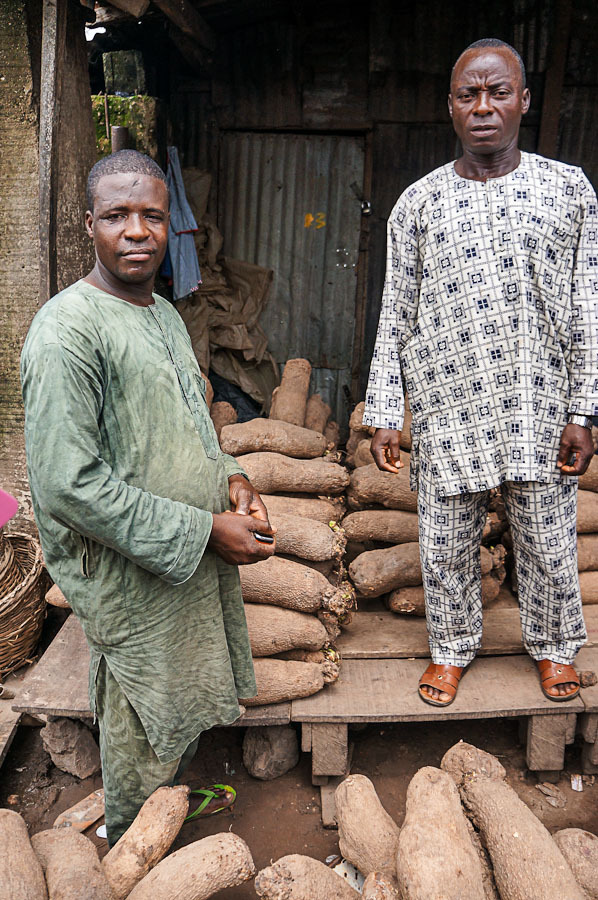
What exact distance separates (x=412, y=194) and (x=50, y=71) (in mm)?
1577

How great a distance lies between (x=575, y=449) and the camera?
2418mm

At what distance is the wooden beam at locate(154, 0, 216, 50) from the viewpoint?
3.58 m

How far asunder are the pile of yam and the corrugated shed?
145 inches

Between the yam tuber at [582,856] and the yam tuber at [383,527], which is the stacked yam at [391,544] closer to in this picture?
the yam tuber at [383,527]

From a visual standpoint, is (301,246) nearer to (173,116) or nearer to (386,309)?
(173,116)

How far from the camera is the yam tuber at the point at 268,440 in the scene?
3594 mm

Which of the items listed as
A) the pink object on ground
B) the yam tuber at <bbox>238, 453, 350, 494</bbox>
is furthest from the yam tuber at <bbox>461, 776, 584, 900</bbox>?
the yam tuber at <bbox>238, 453, 350, 494</bbox>

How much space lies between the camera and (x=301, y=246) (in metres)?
4.96

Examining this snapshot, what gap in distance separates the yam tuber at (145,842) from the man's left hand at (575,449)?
161cm

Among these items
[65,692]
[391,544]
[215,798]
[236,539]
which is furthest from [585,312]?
[65,692]

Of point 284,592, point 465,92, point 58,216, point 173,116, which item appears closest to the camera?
point 465,92

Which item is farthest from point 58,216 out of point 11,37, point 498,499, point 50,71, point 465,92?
point 498,499

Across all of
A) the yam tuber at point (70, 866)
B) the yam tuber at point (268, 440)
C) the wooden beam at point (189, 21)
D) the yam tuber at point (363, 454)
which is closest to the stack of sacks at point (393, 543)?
the yam tuber at point (363, 454)

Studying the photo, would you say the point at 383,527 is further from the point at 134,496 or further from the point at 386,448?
the point at 134,496
